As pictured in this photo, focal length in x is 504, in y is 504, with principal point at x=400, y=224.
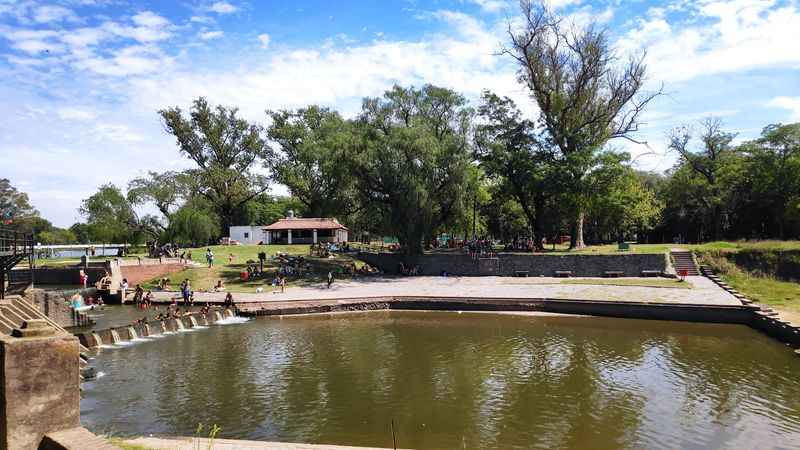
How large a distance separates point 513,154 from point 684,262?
54.9 feet

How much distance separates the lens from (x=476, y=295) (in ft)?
110

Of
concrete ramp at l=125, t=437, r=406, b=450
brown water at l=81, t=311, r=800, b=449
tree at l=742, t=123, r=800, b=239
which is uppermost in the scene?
tree at l=742, t=123, r=800, b=239

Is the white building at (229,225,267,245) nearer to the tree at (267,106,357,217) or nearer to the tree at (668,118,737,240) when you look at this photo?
the tree at (267,106,357,217)

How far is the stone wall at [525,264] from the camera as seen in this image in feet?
126

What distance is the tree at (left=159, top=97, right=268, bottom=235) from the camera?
69625 mm

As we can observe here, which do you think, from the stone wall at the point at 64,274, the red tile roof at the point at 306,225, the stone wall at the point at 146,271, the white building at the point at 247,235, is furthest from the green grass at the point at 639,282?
the white building at the point at 247,235

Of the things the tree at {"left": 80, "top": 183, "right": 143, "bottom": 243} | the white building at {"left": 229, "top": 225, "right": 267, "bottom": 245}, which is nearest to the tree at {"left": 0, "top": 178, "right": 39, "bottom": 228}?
the tree at {"left": 80, "top": 183, "right": 143, "bottom": 243}

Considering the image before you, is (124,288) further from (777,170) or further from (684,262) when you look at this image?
(777,170)

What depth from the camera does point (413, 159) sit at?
42375 mm

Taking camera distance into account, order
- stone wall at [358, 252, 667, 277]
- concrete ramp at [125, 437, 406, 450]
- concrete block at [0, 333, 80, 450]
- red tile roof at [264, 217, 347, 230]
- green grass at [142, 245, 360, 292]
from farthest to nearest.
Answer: red tile roof at [264, 217, 347, 230] < green grass at [142, 245, 360, 292] < stone wall at [358, 252, 667, 277] < concrete ramp at [125, 437, 406, 450] < concrete block at [0, 333, 80, 450]

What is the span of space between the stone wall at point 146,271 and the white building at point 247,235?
26.2 m

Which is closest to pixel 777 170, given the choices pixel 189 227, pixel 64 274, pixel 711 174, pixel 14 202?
pixel 711 174

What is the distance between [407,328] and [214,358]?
10.3 meters

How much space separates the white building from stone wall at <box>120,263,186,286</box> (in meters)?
26.2
